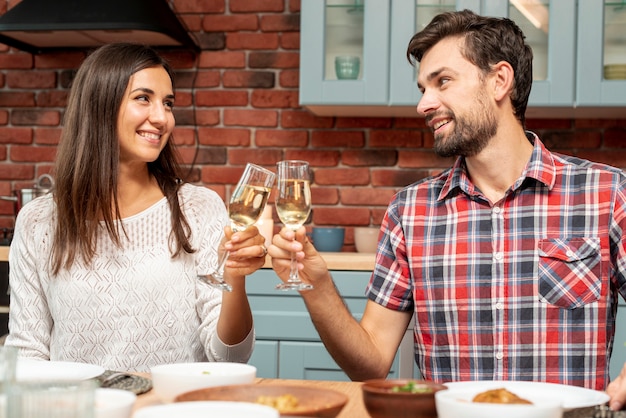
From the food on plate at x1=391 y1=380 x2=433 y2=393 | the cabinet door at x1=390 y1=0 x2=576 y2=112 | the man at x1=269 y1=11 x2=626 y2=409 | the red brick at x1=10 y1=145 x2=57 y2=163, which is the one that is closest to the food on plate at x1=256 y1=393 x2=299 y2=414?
the food on plate at x1=391 y1=380 x2=433 y2=393

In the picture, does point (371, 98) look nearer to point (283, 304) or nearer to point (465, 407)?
point (283, 304)

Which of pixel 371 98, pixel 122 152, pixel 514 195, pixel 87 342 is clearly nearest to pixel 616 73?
pixel 371 98

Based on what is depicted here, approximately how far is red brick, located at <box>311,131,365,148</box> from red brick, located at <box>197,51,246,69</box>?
1.40 feet

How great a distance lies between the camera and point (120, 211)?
1.84 m

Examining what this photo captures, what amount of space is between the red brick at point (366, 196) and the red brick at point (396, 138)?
18 cm

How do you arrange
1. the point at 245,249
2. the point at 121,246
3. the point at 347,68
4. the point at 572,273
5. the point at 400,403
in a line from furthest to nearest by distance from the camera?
the point at 347,68 → the point at 121,246 → the point at 572,273 → the point at 245,249 → the point at 400,403

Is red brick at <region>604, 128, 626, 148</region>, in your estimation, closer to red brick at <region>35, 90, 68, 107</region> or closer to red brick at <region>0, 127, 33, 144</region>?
red brick at <region>35, 90, 68, 107</region>

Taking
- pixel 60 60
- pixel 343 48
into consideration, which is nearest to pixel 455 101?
pixel 343 48

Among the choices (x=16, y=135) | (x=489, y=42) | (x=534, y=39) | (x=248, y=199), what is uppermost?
(x=534, y=39)

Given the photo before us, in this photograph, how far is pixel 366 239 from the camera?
299cm

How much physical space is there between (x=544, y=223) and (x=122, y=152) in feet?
3.18

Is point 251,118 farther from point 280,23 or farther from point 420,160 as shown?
point 420,160

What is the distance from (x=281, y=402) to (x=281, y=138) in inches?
92.0

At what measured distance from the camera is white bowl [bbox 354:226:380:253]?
297cm
